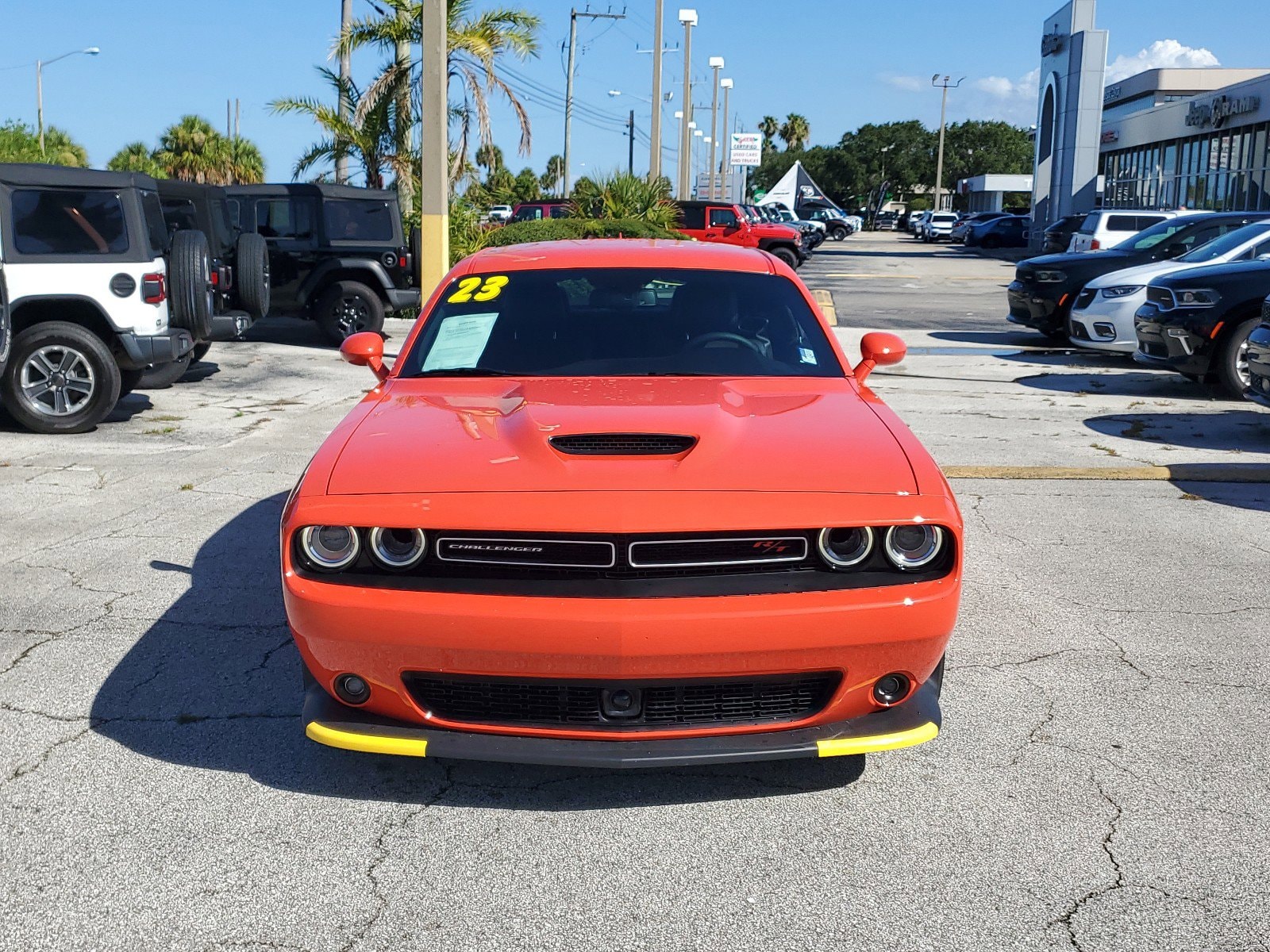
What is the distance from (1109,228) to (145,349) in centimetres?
1915

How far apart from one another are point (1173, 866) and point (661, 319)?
259 cm

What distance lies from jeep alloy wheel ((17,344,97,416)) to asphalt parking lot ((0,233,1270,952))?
3.30m

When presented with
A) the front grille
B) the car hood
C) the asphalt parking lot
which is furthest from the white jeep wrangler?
the front grille

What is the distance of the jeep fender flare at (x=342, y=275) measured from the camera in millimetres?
15593

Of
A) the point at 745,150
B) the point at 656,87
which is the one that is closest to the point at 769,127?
the point at 745,150

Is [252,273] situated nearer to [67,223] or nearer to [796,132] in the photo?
[67,223]

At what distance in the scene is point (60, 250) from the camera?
9.49m

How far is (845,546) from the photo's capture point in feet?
11.2

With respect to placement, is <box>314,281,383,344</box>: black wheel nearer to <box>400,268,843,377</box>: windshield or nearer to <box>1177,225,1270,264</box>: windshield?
<box>1177,225,1270,264</box>: windshield

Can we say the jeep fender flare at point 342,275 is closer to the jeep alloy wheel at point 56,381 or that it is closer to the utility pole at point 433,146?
the utility pole at point 433,146

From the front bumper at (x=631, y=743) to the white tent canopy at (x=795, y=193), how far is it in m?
52.0

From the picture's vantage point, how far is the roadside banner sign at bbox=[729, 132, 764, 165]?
72250 mm

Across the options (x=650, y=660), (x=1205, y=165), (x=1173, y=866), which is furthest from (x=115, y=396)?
(x=1205, y=165)

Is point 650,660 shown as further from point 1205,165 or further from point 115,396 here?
point 1205,165
